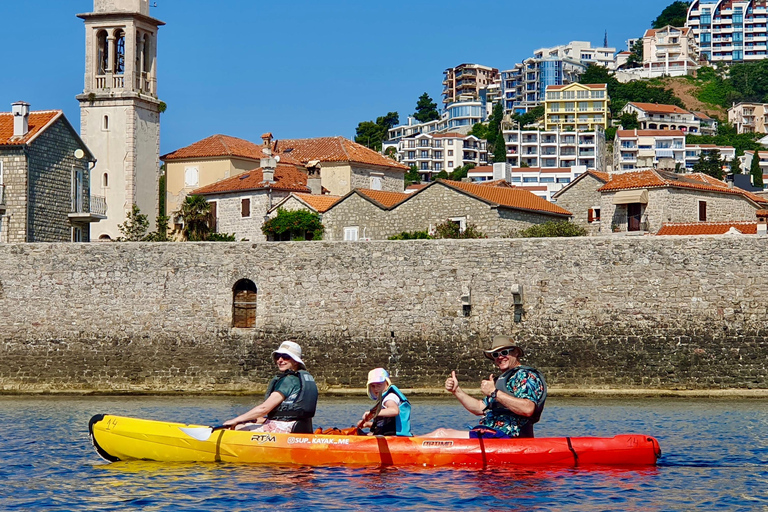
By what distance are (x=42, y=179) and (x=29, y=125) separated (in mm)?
1842

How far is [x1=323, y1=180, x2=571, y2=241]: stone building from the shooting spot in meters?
42.2

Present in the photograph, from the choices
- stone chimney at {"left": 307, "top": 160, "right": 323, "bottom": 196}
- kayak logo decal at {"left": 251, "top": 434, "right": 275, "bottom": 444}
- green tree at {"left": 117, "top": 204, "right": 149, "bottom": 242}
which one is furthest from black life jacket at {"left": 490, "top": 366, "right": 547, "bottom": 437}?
stone chimney at {"left": 307, "top": 160, "right": 323, "bottom": 196}

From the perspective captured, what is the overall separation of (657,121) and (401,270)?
410ft

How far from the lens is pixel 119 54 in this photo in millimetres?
52438

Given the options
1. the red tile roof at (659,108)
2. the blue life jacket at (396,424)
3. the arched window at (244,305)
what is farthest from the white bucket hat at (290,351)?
the red tile roof at (659,108)

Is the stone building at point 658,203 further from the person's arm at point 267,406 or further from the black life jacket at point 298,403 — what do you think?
the person's arm at point 267,406

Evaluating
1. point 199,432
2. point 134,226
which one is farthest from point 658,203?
point 199,432

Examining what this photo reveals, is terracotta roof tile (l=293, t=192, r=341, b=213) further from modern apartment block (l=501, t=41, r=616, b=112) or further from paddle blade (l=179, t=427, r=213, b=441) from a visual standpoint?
modern apartment block (l=501, t=41, r=616, b=112)

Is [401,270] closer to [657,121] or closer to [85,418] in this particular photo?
[85,418]

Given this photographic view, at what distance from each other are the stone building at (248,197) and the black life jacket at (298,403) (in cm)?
3629

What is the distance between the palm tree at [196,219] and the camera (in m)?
51.2

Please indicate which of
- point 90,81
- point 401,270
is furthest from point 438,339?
point 90,81

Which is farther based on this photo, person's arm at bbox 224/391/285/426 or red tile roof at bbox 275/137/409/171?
red tile roof at bbox 275/137/409/171

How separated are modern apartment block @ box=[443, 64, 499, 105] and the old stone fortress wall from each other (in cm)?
16367
